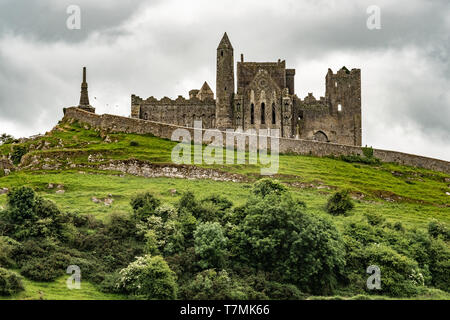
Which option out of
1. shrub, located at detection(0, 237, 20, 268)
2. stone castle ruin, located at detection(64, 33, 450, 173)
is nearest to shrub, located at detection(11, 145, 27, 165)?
stone castle ruin, located at detection(64, 33, 450, 173)

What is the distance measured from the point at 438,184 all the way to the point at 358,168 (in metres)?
9.92

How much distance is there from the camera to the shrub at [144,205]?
54.2 metres

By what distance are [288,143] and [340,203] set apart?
76.4 feet

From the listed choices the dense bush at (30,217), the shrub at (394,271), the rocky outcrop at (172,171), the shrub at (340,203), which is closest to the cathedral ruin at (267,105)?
the rocky outcrop at (172,171)

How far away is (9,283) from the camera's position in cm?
4031

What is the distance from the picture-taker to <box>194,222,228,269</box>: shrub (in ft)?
157

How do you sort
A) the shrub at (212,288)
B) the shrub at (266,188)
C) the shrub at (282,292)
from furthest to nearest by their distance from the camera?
1. the shrub at (266,188)
2. the shrub at (282,292)
3. the shrub at (212,288)

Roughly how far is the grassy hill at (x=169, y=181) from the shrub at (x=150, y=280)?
1087cm

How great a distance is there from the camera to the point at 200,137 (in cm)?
8062

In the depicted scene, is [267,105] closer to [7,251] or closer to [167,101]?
[167,101]

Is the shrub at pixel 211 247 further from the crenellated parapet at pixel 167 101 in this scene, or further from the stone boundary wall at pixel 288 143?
the crenellated parapet at pixel 167 101

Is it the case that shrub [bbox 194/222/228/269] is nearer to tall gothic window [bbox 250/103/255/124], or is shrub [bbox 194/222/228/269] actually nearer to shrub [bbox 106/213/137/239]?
shrub [bbox 106/213/137/239]

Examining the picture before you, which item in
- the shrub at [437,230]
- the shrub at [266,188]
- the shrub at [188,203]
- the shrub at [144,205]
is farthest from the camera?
the shrub at [437,230]
